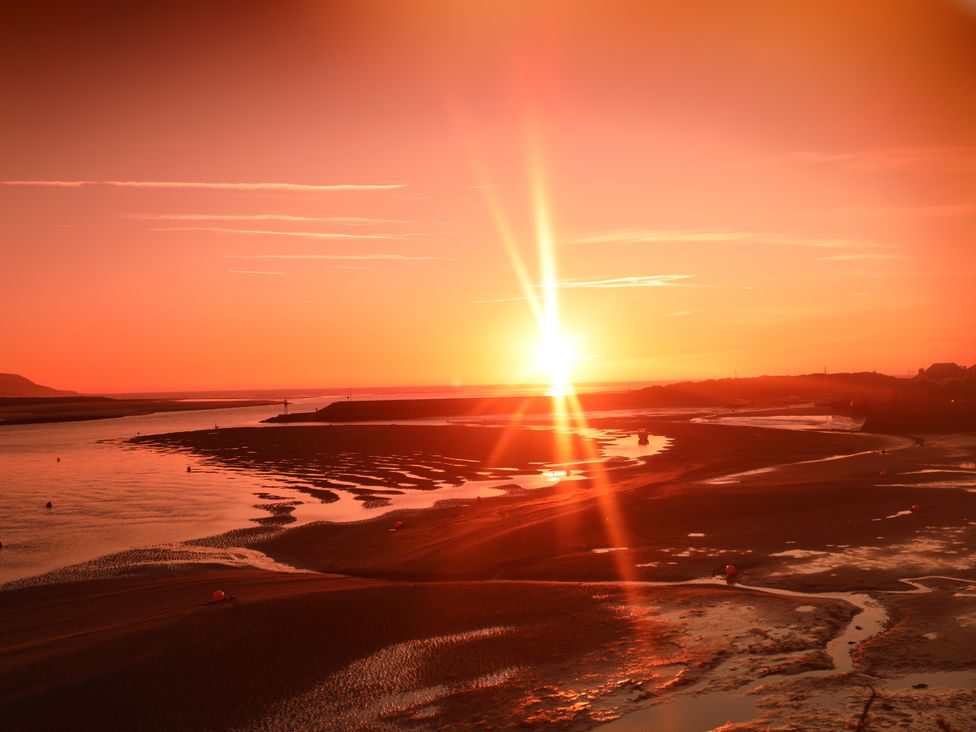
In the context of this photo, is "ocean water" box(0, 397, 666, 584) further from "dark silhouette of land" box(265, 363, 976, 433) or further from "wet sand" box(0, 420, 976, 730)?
"dark silhouette of land" box(265, 363, 976, 433)

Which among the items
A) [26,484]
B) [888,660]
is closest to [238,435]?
[26,484]

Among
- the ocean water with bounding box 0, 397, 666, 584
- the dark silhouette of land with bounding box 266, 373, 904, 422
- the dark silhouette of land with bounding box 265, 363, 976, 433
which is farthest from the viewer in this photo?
the dark silhouette of land with bounding box 266, 373, 904, 422

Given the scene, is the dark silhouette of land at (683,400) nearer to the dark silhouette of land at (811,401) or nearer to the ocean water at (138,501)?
the dark silhouette of land at (811,401)

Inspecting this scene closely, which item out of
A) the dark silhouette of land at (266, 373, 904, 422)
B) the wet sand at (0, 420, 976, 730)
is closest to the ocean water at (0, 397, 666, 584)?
the wet sand at (0, 420, 976, 730)

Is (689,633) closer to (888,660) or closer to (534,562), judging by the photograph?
(888,660)

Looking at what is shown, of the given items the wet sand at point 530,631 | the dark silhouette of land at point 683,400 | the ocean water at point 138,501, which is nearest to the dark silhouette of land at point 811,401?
the dark silhouette of land at point 683,400

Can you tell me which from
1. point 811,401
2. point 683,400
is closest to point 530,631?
point 811,401

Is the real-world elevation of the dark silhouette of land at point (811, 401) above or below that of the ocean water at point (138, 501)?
above

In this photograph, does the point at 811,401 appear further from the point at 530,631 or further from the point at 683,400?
the point at 530,631
